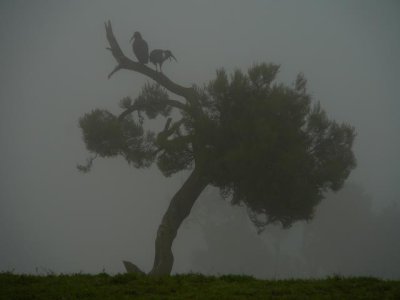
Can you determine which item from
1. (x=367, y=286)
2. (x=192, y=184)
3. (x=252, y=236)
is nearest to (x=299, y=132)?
(x=192, y=184)

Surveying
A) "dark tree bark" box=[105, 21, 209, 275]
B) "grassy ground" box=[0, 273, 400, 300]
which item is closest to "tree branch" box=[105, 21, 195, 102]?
"dark tree bark" box=[105, 21, 209, 275]

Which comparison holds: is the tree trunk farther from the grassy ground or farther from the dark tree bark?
the grassy ground

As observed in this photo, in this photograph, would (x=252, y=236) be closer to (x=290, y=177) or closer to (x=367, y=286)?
(x=290, y=177)

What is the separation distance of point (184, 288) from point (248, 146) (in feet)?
33.3

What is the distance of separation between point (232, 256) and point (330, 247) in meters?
15.4

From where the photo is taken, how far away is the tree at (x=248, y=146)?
1914 cm

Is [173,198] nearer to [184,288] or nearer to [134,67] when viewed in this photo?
[134,67]

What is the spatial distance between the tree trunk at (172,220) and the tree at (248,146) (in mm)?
46

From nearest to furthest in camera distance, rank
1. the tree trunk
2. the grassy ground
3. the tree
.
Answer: the grassy ground, the tree trunk, the tree

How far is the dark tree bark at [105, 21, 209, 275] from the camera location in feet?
61.7

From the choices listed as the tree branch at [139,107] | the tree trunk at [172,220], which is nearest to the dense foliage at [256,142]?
the tree branch at [139,107]

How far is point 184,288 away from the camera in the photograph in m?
9.78

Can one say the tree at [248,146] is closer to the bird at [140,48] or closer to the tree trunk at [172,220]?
the tree trunk at [172,220]

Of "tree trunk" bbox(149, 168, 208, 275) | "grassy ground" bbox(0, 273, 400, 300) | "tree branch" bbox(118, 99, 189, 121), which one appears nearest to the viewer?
"grassy ground" bbox(0, 273, 400, 300)
